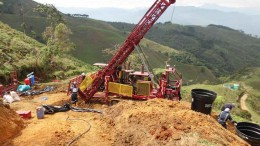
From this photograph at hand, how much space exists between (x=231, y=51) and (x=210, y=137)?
17742cm

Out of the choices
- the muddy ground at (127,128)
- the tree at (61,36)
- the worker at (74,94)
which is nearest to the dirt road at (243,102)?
the tree at (61,36)

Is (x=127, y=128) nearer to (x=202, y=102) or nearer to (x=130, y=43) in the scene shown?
(x=202, y=102)

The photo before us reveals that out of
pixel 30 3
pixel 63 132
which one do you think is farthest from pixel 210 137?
pixel 30 3

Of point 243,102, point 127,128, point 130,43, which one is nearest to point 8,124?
point 127,128

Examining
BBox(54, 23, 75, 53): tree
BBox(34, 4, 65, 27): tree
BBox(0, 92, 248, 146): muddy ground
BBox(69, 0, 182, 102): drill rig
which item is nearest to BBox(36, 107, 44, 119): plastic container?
BBox(0, 92, 248, 146): muddy ground

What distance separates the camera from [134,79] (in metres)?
18.3

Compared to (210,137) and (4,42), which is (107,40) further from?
(210,137)

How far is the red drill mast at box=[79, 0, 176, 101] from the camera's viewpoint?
1712 centimetres

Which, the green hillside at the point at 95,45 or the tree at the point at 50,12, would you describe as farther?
the green hillside at the point at 95,45

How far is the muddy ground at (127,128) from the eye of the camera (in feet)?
31.2

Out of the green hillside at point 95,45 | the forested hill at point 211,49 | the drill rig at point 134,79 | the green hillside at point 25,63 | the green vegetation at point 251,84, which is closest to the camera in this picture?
the drill rig at point 134,79

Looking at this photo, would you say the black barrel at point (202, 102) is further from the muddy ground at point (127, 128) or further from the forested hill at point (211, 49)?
the forested hill at point (211, 49)

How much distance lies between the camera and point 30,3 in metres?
137

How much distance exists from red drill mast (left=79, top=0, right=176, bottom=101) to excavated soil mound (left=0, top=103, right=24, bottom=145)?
5836 millimetres
